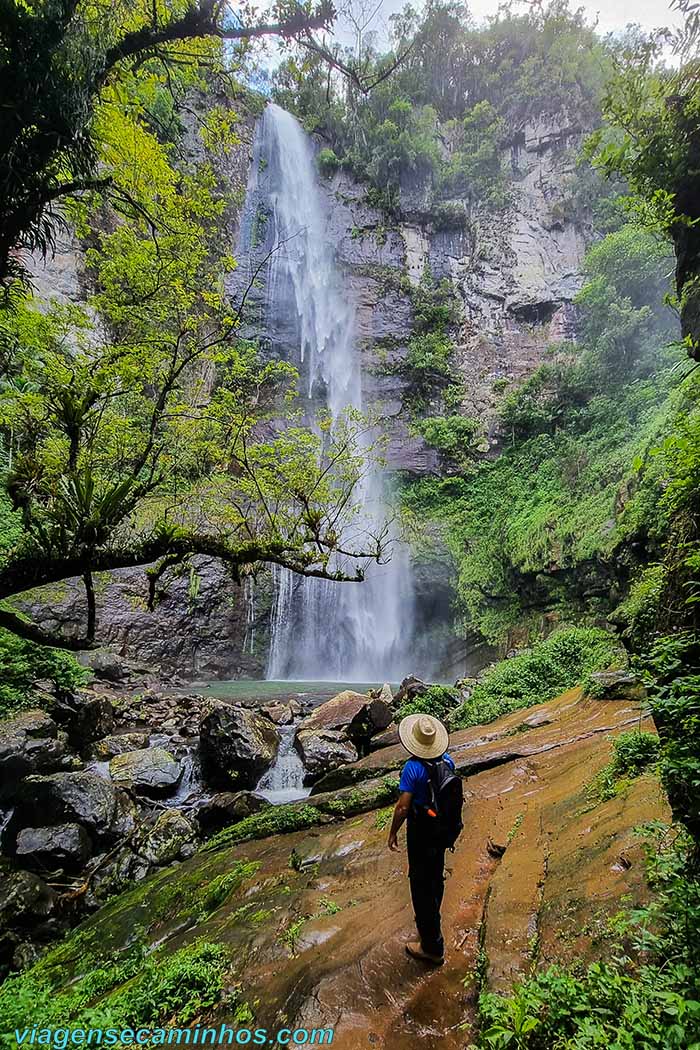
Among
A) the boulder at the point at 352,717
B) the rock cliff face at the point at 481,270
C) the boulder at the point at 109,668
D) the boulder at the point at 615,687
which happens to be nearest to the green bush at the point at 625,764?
the boulder at the point at 615,687

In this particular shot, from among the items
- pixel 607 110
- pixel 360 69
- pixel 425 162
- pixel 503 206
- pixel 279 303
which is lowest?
pixel 607 110

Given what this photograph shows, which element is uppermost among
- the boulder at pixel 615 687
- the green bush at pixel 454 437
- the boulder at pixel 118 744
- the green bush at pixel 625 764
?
the green bush at pixel 454 437

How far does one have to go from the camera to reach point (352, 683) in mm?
18359

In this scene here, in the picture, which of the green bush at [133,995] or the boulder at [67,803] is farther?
the boulder at [67,803]

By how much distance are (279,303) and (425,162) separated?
11753 millimetres

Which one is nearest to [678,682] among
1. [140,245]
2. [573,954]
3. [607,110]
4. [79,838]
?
[573,954]

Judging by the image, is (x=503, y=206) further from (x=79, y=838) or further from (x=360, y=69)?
(x=79, y=838)

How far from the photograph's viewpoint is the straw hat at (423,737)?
2797 millimetres

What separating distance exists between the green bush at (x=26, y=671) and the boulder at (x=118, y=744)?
4.93ft

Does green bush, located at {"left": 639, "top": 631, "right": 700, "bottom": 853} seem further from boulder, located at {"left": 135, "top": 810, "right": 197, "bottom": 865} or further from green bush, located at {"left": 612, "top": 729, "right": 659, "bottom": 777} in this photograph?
boulder, located at {"left": 135, "top": 810, "right": 197, "bottom": 865}

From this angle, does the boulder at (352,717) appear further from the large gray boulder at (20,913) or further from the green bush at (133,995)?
the green bush at (133,995)

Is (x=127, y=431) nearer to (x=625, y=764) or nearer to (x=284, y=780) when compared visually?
(x=284, y=780)

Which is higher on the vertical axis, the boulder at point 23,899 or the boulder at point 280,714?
the boulder at point 280,714

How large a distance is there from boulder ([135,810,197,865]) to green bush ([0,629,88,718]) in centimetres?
292
